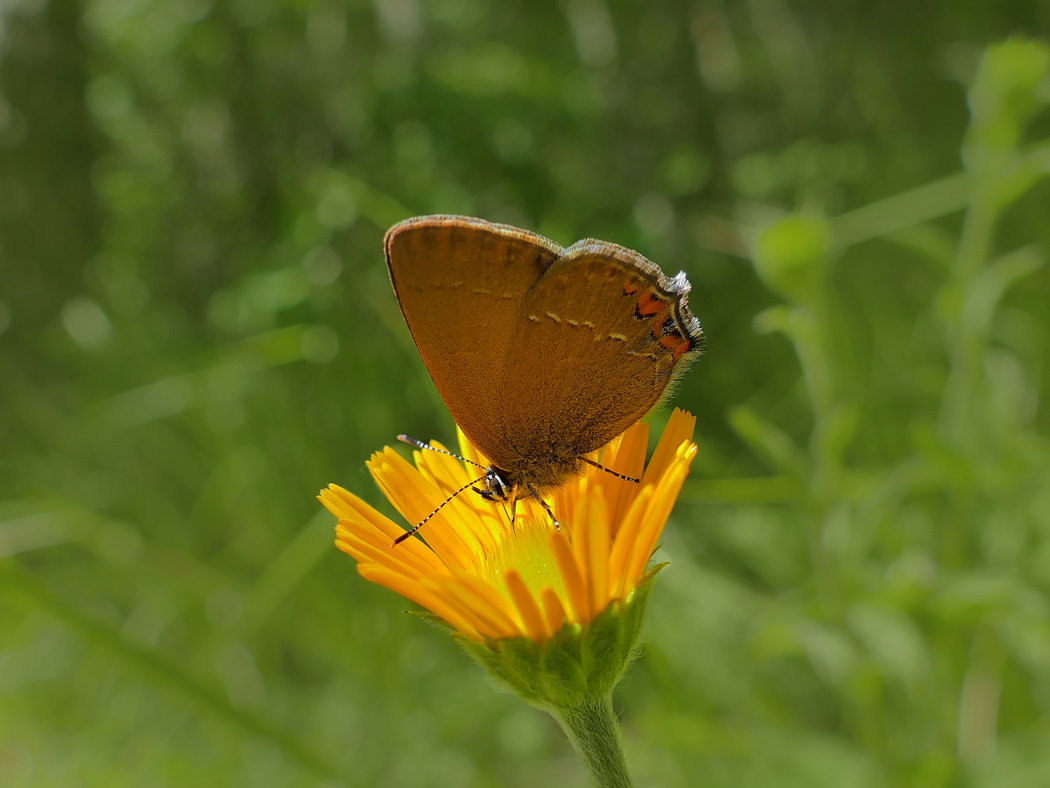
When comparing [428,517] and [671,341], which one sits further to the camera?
[671,341]

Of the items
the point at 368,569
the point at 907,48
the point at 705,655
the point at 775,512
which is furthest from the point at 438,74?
the point at 907,48

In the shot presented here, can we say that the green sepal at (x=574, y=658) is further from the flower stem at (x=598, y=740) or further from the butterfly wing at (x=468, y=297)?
the butterfly wing at (x=468, y=297)

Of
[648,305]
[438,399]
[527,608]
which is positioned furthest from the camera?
[438,399]

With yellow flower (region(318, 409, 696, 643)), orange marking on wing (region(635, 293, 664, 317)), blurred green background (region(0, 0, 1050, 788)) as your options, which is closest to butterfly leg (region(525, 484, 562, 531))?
yellow flower (region(318, 409, 696, 643))

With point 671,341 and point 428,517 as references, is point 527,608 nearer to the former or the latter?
point 428,517

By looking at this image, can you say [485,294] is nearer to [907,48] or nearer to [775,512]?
[775,512]

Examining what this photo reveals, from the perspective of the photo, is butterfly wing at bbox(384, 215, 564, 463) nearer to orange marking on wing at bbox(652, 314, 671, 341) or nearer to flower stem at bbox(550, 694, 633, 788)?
orange marking on wing at bbox(652, 314, 671, 341)

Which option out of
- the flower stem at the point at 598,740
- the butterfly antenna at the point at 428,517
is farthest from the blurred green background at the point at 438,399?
the butterfly antenna at the point at 428,517

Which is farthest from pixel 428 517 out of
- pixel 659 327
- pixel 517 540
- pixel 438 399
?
pixel 438 399
